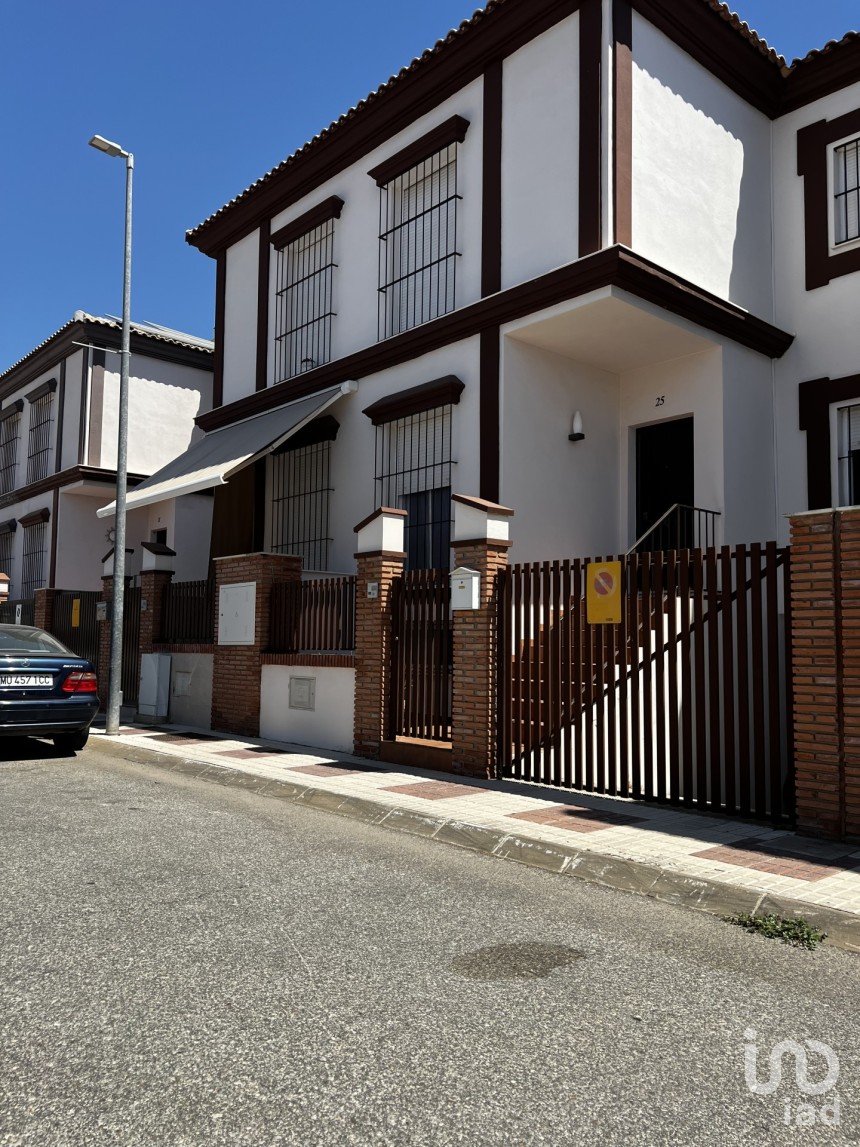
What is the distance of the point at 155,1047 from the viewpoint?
10.0ft

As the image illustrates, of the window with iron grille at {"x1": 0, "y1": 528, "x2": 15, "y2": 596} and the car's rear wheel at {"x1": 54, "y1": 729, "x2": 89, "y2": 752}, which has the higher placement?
the window with iron grille at {"x1": 0, "y1": 528, "x2": 15, "y2": 596}

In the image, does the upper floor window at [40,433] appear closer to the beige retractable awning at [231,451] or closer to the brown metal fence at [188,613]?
the beige retractable awning at [231,451]

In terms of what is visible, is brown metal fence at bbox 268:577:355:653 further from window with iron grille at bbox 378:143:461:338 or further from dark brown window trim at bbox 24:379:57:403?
dark brown window trim at bbox 24:379:57:403

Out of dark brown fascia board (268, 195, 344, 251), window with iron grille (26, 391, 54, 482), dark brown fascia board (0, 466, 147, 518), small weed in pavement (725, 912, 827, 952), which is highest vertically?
dark brown fascia board (268, 195, 344, 251)

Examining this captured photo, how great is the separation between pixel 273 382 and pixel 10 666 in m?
8.01

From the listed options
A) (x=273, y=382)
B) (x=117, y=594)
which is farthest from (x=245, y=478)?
(x=117, y=594)

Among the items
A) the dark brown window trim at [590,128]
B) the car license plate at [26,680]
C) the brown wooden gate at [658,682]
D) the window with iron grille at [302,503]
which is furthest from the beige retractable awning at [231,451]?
→ the brown wooden gate at [658,682]

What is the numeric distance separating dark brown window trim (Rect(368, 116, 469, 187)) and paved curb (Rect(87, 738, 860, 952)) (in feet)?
29.3

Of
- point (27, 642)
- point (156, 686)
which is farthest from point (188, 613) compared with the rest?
point (27, 642)

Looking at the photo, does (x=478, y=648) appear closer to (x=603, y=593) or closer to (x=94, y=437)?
(x=603, y=593)

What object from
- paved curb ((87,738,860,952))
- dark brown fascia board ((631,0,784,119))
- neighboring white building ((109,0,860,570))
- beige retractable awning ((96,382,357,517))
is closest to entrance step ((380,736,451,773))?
paved curb ((87,738,860,952))

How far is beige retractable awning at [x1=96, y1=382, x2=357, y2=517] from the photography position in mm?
13125

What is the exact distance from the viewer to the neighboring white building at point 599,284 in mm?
10883

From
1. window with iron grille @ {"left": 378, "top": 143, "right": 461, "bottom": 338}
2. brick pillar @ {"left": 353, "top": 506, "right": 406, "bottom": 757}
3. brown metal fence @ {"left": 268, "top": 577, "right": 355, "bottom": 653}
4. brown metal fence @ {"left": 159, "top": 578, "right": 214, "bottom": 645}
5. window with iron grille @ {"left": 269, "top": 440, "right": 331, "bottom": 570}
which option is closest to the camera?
brick pillar @ {"left": 353, "top": 506, "right": 406, "bottom": 757}
